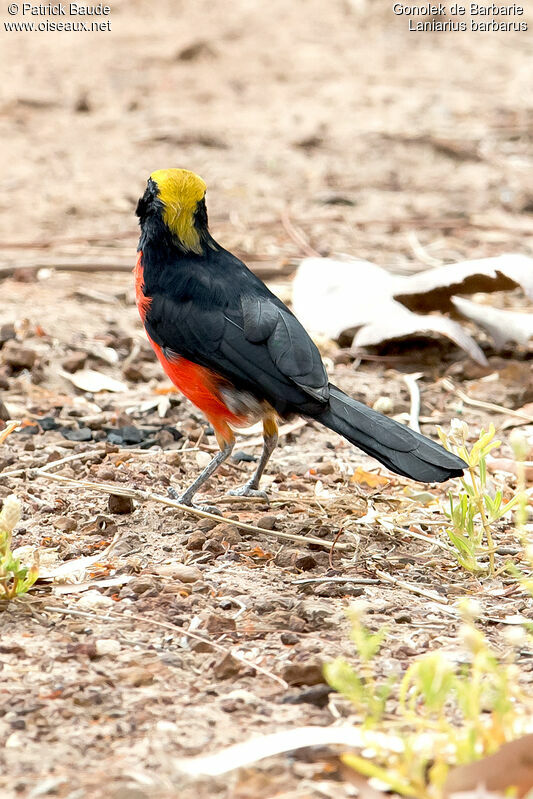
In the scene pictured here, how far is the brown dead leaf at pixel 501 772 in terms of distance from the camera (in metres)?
2.21

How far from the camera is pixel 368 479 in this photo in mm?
4504

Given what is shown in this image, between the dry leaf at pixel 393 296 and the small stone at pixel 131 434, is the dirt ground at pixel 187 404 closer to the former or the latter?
the small stone at pixel 131 434

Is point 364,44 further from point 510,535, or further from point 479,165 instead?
point 510,535

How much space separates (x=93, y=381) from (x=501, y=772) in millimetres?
3670

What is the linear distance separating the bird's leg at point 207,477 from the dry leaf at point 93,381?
1.21 meters

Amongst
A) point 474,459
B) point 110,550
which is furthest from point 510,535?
point 110,550

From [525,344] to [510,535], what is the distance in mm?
1993

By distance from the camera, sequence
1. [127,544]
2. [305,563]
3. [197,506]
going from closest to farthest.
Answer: [305,563], [127,544], [197,506]

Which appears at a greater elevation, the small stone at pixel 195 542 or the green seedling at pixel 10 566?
the green seedling at pixel 10 566

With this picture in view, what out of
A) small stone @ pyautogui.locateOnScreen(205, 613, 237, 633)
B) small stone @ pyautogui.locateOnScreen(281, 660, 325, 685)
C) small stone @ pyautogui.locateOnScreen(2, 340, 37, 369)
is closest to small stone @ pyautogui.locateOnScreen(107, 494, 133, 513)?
small stone @ pyautogui.locateOnScreen(205, 613, 237, 633)

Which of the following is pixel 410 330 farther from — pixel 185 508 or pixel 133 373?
pixel 185 508

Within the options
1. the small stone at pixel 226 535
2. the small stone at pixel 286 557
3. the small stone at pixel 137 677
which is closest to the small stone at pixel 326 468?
the small stone at pixel 226 535

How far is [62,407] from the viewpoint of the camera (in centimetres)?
520

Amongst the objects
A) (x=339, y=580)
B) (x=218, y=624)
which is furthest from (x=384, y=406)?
(x=218, y=624)
